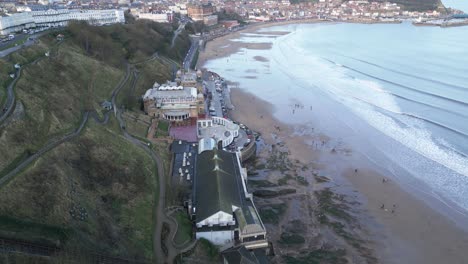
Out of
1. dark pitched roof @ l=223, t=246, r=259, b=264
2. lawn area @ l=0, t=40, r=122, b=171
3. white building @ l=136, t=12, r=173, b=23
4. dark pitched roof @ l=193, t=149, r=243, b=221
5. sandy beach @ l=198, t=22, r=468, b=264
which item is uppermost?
white building @ l=136, t=12, r=173, b=23

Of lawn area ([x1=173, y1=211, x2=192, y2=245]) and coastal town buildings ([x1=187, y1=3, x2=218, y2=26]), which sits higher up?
coastal town buildings ([x1=187, y1=3, x2=218, y2=26])

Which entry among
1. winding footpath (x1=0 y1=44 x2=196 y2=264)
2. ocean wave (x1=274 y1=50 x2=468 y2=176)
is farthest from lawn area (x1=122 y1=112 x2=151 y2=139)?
ocean wave (x1=274 y1=50 x2=468 y2=176)

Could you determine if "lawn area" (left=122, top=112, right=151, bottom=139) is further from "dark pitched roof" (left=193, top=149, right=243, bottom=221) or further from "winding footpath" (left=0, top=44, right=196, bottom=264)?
"dark pitched roof" (left=193, top=149, right=243, bottom=221)

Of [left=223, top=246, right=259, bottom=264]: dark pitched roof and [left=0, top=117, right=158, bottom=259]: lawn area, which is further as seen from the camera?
[left=223, top=246, right=259, bottom=264]: dark pitched roof

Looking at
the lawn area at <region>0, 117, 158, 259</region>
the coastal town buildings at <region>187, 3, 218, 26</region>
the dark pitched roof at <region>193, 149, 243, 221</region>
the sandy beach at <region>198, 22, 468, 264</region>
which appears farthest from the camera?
the coastal town buildings at <region>187, 3, 218, 26</region>

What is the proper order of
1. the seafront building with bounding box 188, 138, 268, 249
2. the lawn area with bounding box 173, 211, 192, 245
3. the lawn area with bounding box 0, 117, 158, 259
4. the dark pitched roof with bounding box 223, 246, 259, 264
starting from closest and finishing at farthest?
the lawn area with bounding box 0, 117, 158, 259 < the dark pitched roof with bounding box 223, 246, 259, 264 < the lawn area with bounding box 173, 211, 192, 245 < the seafront building with bounding box 188, 138, 268, 249

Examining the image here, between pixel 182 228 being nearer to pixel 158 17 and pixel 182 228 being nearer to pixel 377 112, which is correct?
pixel 377 112

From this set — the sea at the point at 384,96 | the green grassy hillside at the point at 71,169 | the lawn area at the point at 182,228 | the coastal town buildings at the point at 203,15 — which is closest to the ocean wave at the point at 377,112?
the sea at the point at 384,96

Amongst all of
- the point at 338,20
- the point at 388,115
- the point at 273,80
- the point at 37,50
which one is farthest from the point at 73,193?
the point at 338,20

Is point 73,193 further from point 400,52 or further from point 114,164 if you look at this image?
point 400,52
